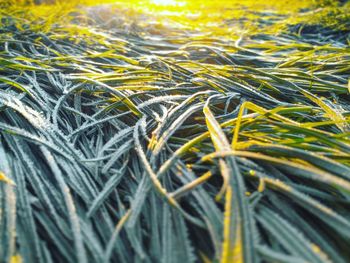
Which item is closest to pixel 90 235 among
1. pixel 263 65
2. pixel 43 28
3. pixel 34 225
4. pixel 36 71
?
pixel 34 225

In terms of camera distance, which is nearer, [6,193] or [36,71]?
[6,193]

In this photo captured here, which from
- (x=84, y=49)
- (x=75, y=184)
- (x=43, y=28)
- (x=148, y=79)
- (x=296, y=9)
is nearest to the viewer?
(x=75, y=184)

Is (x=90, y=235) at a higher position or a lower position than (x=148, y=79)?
lower

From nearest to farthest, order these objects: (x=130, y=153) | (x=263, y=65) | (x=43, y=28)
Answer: (x=130, y=153), (x=263, y=65), (x=43, y=28)

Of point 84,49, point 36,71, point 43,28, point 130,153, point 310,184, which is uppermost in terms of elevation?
point 43,28

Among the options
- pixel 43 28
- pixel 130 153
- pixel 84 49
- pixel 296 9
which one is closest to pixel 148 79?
pixel 130 153

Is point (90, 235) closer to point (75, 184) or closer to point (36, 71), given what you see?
point (75, 184)
